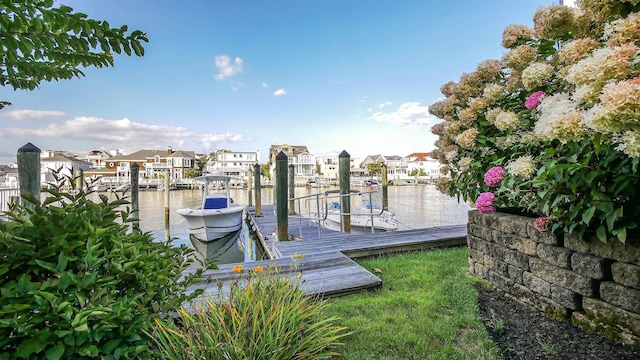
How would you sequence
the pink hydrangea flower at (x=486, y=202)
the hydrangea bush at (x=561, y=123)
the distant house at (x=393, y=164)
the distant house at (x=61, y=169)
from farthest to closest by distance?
the distant house at (x=393, y=164)
the pink hydrangea flower at (x=486, y=202)
the distant house at (x=61, y=169)
the hydrangea bush at (x=561, y=123)

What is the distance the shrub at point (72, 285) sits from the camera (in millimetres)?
945

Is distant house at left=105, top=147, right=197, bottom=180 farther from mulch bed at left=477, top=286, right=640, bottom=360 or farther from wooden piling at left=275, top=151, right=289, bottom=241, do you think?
mulch bed at left=477, top=286, right=640, bottom=360

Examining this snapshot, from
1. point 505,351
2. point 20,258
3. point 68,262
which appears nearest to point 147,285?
point 68,262

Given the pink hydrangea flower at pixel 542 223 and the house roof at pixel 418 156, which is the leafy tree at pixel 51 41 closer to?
the pink hydrangea flower at pixel 542 223

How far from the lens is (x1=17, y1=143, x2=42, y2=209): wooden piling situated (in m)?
2.61

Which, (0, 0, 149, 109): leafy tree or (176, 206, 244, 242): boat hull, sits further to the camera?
(176, 206, 244, 242): boat hull

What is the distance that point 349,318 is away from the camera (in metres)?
2.46

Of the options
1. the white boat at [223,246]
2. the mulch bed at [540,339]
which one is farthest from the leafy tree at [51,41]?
the white boat at [223,246]

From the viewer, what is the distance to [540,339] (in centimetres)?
208

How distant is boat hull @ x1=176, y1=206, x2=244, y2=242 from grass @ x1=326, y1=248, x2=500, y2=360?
25.2ft

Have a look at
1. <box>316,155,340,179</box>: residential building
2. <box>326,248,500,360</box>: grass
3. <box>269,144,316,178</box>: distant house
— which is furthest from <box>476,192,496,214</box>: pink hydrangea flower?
<box>316,155,340,179</box>: residential building

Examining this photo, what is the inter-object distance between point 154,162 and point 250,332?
2202 inches

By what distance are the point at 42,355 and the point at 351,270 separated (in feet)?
9.57

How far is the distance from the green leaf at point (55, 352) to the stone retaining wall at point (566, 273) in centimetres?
302
